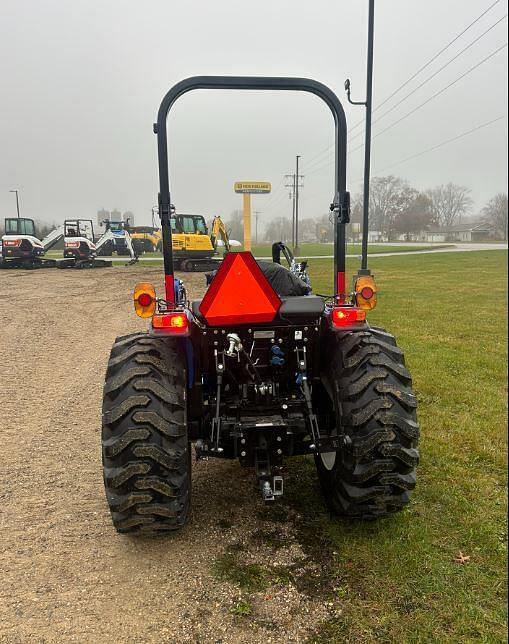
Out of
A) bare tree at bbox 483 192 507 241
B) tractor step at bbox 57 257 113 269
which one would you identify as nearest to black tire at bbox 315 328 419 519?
bare tree at bbox 483 192 507 241

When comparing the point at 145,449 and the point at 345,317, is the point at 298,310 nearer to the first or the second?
the point at 345,317

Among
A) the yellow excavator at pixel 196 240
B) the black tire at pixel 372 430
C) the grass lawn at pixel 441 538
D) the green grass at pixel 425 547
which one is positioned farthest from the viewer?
the yellow excavator at pixel 196 240

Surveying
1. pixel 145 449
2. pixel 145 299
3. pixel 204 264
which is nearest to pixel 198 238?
pixel 204 264

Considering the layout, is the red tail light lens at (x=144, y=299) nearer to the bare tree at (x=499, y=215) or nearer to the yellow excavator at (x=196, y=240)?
the yellow excavator at (x=196, y=240)

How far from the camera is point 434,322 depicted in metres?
9.91

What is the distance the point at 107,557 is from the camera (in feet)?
10.1

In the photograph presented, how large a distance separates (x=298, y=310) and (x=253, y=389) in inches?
25.7

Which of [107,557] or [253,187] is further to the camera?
[253,187]

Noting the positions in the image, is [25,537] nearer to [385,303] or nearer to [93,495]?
[93,495]

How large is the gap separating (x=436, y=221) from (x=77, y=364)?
6.34 metres

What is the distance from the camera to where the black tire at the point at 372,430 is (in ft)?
9.57

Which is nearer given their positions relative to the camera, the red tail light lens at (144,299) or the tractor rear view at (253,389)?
the tractor rear view at (253,389)

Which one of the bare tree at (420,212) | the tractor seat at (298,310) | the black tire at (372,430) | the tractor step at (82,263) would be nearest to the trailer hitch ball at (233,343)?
the tractor seat at (298,310)

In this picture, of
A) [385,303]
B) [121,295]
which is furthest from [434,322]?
[121,295]
